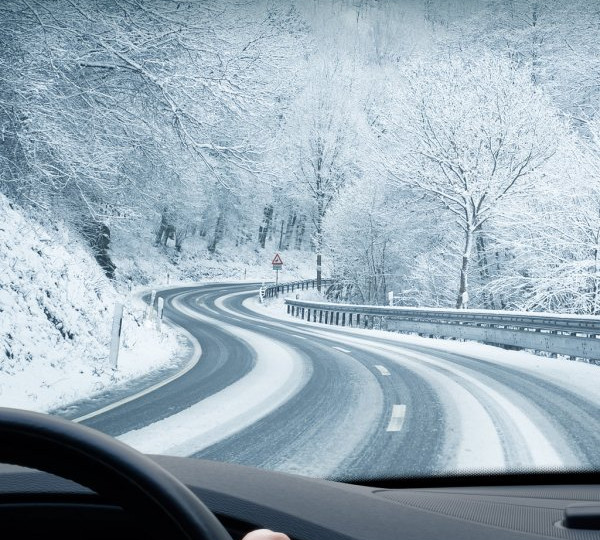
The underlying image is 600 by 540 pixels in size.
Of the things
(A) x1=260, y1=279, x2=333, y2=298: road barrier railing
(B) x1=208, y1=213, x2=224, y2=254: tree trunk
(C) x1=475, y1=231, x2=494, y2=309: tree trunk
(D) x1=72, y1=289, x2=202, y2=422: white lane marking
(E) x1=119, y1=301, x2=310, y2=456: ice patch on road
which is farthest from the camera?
(B) x1=208, y1=213, x2=224, y2=254: tree trunk

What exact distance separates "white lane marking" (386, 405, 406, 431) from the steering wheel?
15.8ft

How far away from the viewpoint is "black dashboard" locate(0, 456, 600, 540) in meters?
1.54

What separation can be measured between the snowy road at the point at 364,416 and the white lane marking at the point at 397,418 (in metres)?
0.02

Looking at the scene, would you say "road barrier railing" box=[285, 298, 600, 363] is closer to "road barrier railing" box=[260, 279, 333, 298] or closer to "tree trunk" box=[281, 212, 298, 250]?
"road barrier railing" box=[260, 279, 333, 298]

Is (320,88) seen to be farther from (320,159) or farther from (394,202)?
(394,202)

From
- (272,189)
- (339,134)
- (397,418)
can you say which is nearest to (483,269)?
(272,189)

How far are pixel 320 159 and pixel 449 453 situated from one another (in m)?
32.9

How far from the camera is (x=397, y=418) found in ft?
19.6

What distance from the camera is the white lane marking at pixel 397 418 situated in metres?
5.55

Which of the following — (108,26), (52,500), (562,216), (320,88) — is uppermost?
(320,88)

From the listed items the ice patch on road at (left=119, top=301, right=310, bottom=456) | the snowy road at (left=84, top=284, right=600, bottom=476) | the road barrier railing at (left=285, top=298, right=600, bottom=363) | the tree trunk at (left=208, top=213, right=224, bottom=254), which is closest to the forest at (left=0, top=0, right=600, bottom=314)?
the road barrier railing at (left=285, top=298, right=600, bottom=363)

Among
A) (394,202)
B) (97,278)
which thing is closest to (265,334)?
(97,278)

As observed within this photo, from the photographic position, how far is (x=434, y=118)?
23219mm

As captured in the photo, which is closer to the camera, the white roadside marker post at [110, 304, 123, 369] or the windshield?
the windshield
